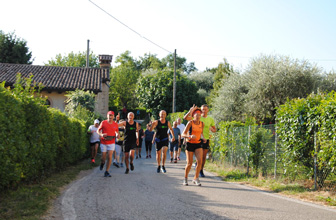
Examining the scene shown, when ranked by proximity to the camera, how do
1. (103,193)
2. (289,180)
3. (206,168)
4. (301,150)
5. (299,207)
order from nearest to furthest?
(299,207)
(103,193)
(301,150)
(289,180)
(206,168)

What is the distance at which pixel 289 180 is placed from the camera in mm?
9633

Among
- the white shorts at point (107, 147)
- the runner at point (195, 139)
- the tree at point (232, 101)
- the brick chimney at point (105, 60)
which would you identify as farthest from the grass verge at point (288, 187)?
the brick chimney at point (105, 60)

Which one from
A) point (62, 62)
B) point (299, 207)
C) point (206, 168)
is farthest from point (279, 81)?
point (62, 62)

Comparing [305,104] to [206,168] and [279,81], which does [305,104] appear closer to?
[206,168]

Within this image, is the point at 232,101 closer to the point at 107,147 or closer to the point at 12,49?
the point at 107,147

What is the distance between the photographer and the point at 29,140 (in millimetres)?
8258

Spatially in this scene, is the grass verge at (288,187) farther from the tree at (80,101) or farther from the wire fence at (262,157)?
the tree at (80,101)

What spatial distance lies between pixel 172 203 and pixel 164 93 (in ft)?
127

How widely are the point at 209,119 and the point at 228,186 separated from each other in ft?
8.16

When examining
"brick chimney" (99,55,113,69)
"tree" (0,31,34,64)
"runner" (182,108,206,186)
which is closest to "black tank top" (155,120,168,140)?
"runner" (182,108,206,186)

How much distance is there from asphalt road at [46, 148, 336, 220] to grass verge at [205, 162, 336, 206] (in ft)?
1.28

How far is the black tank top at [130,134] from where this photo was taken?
39.2 ft

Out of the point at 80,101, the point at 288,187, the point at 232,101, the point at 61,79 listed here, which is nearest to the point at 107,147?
the point at 288,187

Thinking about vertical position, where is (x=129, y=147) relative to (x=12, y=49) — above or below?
below
